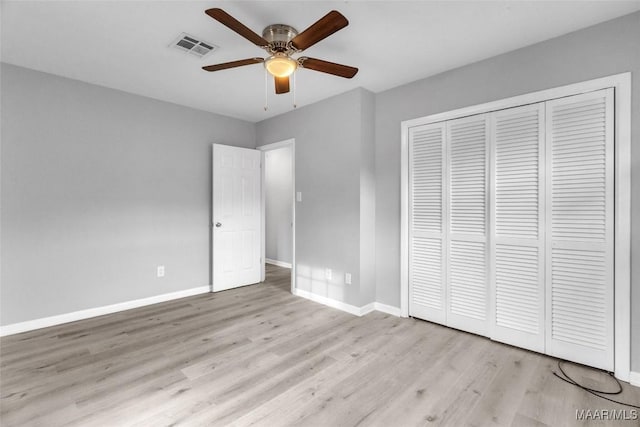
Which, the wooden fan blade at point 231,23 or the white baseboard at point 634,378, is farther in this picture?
the white baseboard at point 634,378

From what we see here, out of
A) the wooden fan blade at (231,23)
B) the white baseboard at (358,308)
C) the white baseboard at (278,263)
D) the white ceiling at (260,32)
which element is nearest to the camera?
the wooden fan blade at (231,23)

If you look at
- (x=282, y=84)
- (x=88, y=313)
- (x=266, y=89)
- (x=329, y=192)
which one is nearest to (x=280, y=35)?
(x=282, y=84)

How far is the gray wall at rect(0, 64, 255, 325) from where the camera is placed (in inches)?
114

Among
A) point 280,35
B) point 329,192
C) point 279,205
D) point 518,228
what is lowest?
point 518,228

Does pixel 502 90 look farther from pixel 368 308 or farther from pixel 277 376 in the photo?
pixel 277 376

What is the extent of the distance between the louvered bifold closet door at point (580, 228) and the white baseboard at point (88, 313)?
13.1 ft

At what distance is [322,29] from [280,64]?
451 millimetres

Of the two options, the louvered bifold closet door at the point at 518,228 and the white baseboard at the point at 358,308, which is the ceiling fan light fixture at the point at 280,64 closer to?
the louvered bifold closet door at the point at 518,228

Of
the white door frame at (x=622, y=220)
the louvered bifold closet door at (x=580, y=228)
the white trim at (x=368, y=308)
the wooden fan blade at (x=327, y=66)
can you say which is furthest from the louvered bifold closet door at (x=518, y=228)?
the wooden fan blade at (x=327, y=66)

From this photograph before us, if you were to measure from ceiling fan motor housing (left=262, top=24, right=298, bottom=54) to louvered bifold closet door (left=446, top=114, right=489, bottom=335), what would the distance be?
5.67 feet

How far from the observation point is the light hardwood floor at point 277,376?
176 centimetres

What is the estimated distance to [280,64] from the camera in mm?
2129

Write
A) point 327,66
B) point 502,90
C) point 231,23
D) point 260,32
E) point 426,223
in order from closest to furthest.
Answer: point 231,23
point 327,66
point 260,32
point 502,90
point 426,223

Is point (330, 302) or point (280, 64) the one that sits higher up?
point (280, 64)
